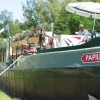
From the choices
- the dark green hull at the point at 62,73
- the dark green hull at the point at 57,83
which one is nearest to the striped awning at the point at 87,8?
the dark green hull at the point at 62,73

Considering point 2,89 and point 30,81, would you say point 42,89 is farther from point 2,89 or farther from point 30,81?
point 2,89

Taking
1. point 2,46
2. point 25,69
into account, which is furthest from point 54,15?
point 25,69

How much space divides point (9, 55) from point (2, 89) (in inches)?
59.4

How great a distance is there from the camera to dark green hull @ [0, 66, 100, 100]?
22.6 ft

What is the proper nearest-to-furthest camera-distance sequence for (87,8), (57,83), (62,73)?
(62,73), (57,83), (87,8)

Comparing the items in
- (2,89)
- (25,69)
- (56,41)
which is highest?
(56,41)

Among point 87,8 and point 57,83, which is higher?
point 87,8

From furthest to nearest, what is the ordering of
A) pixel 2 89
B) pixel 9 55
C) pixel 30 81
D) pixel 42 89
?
pixel 2 89 < pixel 9 55 < pixel 30 81 < pixel 42 89

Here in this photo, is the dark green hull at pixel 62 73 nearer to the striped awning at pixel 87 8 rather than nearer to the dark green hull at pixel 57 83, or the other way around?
the dark green hull at pixel 57 83

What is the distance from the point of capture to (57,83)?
25.8 ft

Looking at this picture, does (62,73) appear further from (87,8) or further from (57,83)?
(87,8)

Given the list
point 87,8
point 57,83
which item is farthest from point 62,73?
point 87,8

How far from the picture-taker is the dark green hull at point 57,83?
22.6 feet

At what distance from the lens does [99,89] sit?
22.1 ft
